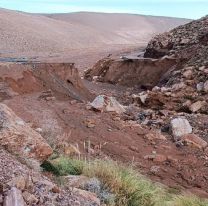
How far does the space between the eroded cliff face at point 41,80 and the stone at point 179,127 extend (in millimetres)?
2879

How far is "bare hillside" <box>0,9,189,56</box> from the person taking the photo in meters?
49.9

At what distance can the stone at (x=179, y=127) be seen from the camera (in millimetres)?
10196

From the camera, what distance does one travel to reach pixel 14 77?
41.5ft

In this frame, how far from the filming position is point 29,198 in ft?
12.5

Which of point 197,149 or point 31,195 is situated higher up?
point 31,195

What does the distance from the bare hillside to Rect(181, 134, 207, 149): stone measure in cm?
3300

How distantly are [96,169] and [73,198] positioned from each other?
0.80 m

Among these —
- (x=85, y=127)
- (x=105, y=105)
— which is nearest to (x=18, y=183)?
(x=85, y=127)

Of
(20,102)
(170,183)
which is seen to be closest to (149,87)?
(20,102)

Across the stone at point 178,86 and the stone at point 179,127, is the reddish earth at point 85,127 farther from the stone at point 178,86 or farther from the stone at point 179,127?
the stone at point 178,86

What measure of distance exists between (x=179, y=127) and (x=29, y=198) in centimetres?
700

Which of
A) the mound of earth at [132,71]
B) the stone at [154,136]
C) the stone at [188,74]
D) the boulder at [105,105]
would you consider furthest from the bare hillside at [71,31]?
the stone at [154,136]

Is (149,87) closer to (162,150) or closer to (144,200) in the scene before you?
(162,150)

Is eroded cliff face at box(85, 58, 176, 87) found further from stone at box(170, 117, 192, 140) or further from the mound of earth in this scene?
stone at box(170, 117, 192, 140)
